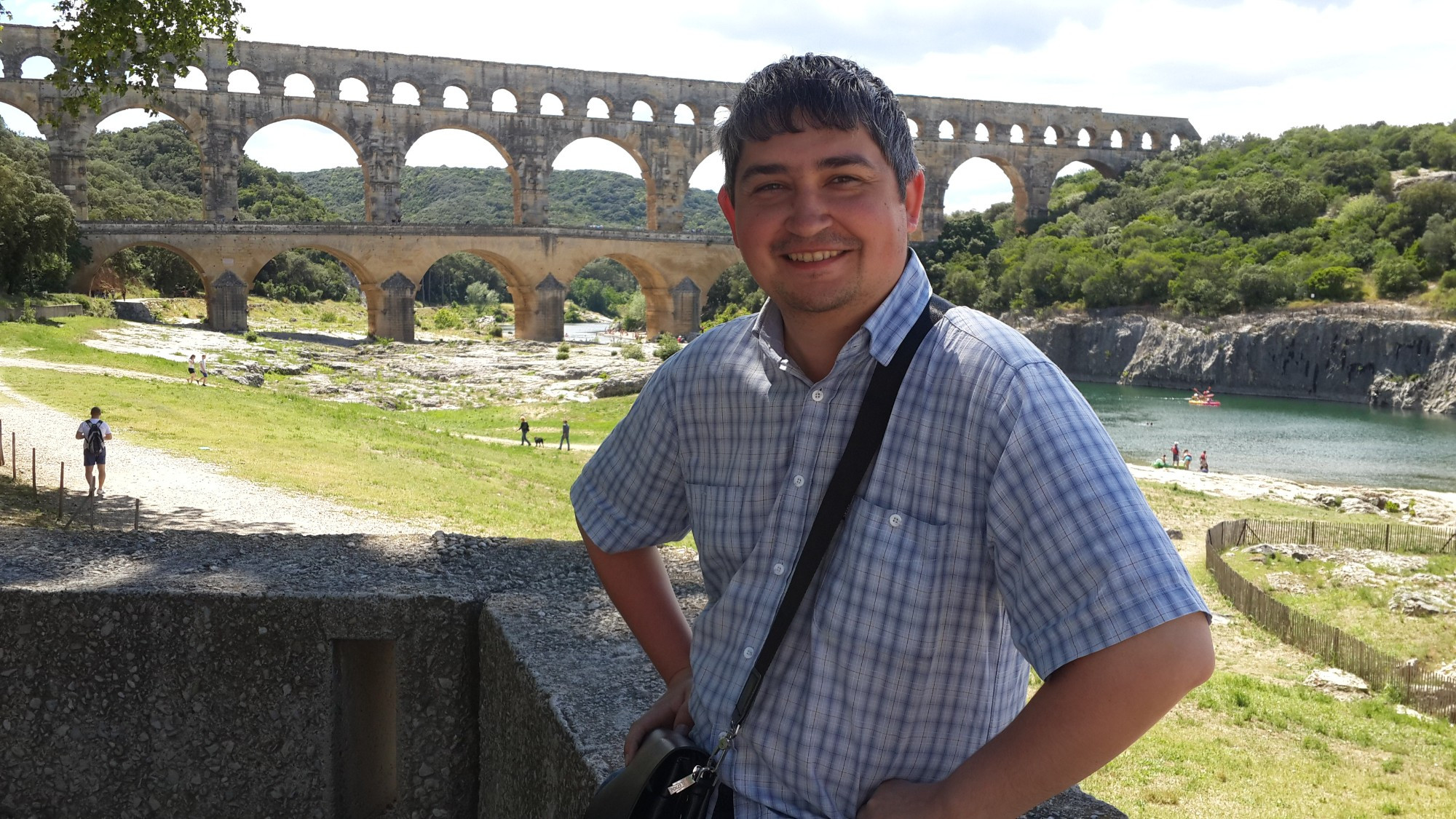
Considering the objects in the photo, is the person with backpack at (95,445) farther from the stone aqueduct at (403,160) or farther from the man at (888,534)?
the stone aqueduct at (403,160)

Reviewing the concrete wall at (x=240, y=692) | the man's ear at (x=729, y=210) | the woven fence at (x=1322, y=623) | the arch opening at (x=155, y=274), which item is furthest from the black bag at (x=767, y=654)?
the arch opening at (x=155, y=274)

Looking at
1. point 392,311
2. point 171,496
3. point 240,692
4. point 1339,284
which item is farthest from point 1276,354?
point 240,692

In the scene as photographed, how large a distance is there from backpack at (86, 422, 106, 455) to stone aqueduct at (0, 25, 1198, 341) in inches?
1040

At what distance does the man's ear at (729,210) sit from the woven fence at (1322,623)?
8964 millimetres

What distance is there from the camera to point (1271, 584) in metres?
13.0

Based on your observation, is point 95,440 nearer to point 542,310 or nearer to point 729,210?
point 729,210

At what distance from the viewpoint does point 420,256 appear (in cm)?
4066

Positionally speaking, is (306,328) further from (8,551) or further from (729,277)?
(8,551)

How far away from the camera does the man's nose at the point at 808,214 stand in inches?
55.8

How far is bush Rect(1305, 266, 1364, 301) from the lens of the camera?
40.4 metres

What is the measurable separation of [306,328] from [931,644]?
40.9 m

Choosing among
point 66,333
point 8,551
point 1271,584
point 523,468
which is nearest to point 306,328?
point 66,333

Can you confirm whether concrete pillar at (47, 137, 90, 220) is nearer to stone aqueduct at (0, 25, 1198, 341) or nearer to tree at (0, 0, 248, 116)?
stone aqueduct at (0, 25, 1198, 341)

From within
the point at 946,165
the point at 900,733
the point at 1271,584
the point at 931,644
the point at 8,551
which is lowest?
the point at 1271,584
